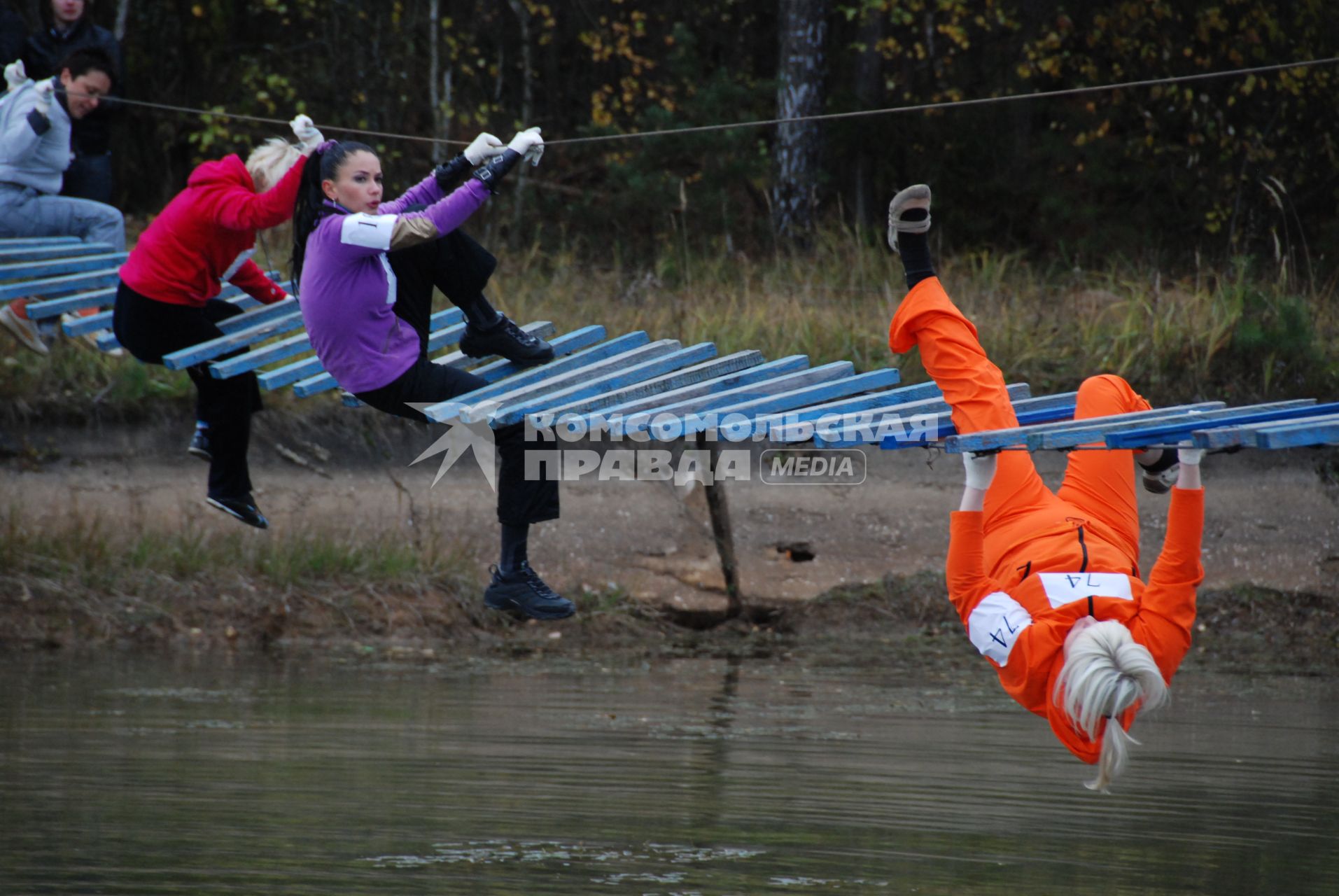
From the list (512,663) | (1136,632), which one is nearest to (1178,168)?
(512,663)

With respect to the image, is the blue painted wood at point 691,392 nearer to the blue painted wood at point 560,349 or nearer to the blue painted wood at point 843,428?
the blue painted wood at point 843,428

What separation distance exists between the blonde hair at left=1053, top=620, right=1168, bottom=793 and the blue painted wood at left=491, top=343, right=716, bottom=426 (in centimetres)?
214

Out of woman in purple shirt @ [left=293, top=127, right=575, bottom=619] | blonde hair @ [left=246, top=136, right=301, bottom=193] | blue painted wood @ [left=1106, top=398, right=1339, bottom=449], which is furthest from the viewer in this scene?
blonde hair @ [left=246, top=136, right=301, bottom=193]

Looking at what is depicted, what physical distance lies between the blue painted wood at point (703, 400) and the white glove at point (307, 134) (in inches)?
69.0

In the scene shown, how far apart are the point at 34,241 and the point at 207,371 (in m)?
1.88

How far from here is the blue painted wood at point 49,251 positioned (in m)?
9.24

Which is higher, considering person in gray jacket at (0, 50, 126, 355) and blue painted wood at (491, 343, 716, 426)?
person in gray jacket at (0, 50, 126, 355)

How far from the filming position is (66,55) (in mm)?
10375

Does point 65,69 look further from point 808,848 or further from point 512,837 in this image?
point 808,848

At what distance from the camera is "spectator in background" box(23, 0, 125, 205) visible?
1042 centimetres

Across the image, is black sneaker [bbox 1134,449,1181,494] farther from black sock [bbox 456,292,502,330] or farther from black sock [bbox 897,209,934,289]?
black sock [bbox 456,292,502,330]

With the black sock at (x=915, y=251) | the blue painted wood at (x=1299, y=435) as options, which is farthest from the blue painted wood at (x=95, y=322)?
the blue painted wood at (x=1299, y=435)

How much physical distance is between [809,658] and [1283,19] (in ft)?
22.7

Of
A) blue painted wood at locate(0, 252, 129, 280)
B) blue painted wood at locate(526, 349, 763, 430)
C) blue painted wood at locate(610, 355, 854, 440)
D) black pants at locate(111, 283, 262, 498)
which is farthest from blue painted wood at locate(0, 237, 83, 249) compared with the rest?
blue painted wood at locate(610, 355, 854, 440)
